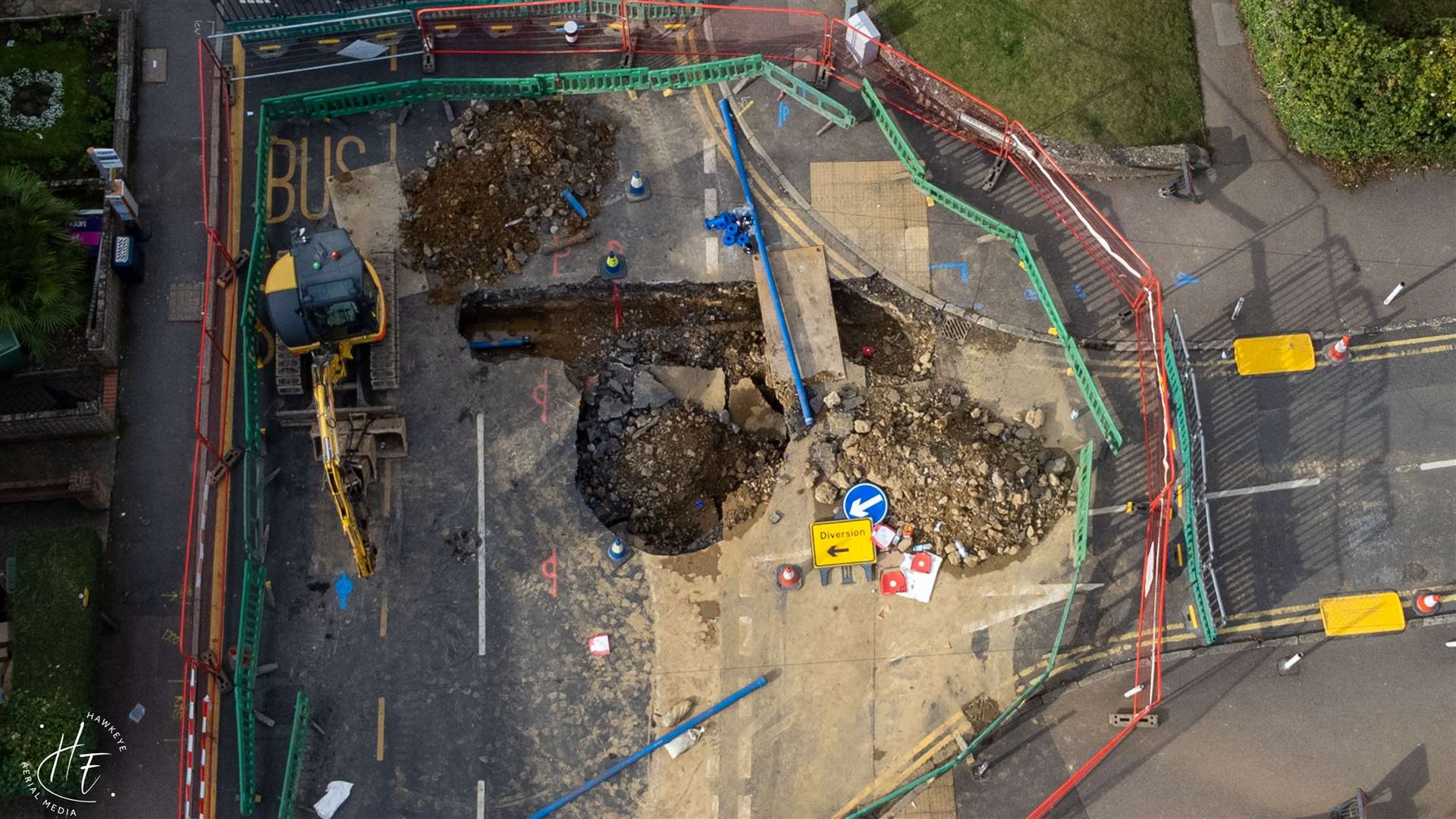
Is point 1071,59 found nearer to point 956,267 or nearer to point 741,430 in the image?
point 956,267

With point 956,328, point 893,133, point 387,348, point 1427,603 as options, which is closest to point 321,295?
point 387,348

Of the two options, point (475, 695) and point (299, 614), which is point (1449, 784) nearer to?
point (475, 695)

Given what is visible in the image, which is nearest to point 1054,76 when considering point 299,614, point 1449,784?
point 1449,784

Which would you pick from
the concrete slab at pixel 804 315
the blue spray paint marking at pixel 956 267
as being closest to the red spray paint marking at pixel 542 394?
the concrete slab at pixel 804 315

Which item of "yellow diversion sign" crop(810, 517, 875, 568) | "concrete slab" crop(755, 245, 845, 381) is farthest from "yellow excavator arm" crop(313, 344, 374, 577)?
"yellow diversion sign" crop(810, 517, 875, 568)

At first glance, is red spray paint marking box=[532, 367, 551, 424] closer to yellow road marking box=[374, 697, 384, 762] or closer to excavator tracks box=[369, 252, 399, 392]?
excavator tracks box=[369, 252, 399, 392]

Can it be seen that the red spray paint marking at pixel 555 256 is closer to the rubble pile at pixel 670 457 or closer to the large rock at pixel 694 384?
the rubble pile at pixel 670 457
